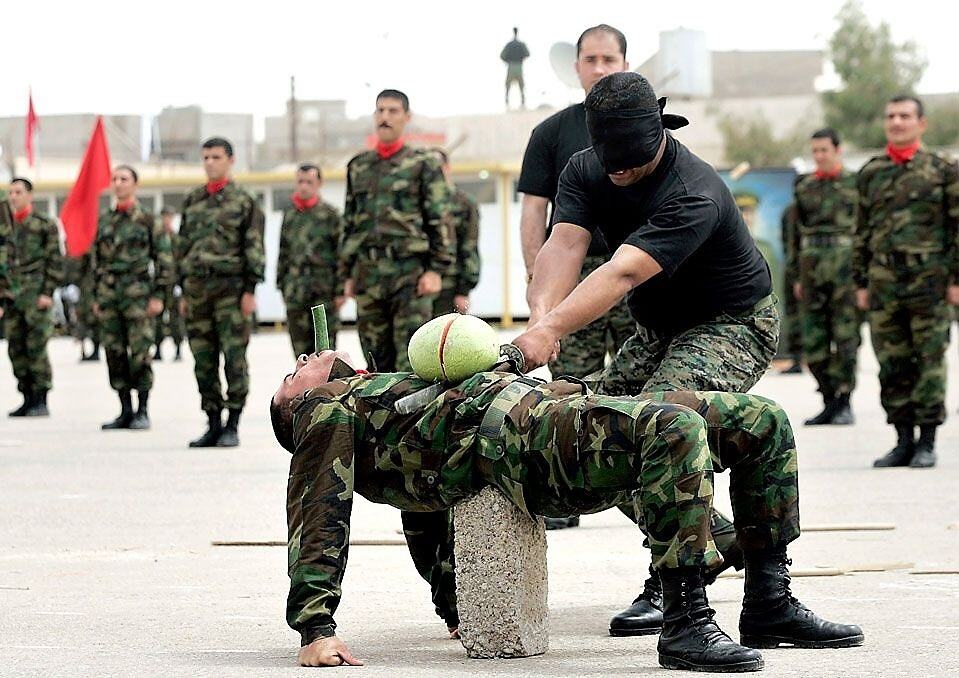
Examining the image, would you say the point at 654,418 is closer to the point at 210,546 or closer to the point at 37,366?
the point at 210,546

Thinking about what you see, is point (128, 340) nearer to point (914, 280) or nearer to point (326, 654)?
point (914, 280)

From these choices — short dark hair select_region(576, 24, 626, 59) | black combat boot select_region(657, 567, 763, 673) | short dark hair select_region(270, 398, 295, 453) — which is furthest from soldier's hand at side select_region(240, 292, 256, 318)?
black combat boot select_region(657, 567, 763, 673)

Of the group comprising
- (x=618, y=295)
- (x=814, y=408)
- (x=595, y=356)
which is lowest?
(x=814, y=408)

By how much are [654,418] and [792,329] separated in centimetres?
1711

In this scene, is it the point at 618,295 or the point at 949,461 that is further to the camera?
the point at 949,461

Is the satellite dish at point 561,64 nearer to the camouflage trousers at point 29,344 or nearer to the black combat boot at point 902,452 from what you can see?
the black combat boot at point 902,452

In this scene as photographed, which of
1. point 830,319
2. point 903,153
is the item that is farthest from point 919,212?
point 830,319

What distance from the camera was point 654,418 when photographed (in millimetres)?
4762

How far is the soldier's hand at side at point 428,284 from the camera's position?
1144cm

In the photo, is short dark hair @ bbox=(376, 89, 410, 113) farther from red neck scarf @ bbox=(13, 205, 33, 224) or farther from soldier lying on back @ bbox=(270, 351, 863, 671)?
red neck scarf @ bbox=(13, 205, 33, 224)

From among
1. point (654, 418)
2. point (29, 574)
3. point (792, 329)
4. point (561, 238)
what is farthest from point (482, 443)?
point (792, 329)

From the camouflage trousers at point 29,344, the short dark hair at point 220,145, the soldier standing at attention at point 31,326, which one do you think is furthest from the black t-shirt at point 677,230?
the camouflage trousers at point 29,344

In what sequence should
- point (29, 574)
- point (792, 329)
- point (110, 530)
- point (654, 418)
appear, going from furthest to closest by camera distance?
point (792, 329) → point (110, 530) → point (29, 574) → point (654, 418)

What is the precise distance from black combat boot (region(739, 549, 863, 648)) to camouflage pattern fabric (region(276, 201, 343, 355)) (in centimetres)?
1039
